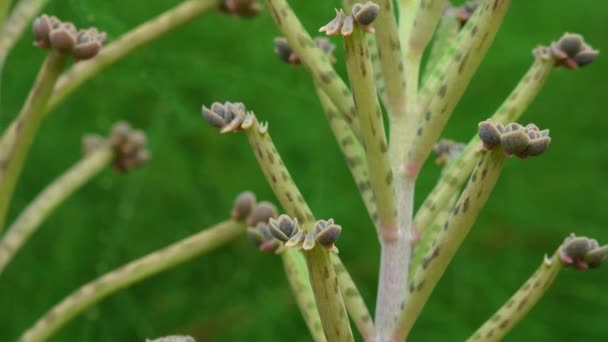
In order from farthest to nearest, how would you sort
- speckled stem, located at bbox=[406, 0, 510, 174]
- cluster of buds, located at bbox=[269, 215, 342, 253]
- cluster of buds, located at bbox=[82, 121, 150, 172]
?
cluster of buds, located at bbox=[82, 121, 150, 172] → speckled stem, located at bbox=[406, 0, 510, 174] → cluster of buds, located at bbox=[269, 215, 342, 253]

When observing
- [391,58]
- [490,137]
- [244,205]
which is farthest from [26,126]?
[490,137]

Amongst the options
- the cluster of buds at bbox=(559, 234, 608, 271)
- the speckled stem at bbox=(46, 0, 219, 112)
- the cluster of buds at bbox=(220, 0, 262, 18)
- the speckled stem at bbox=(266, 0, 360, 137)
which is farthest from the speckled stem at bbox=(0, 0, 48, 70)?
the cluster of buds at bbox=(559, 234, 608, 271)

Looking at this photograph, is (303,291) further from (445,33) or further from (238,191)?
(238,191)

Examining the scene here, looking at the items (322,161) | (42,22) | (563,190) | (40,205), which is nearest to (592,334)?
(563,190)

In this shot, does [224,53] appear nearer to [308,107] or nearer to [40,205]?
[308,107]

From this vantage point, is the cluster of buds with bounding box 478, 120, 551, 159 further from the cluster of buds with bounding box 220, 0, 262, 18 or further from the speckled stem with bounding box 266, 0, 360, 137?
the cluster of buds with bounding box 220, 0, 262, 18

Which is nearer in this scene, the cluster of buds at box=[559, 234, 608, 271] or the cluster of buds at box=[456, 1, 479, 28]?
the cluster of buds at box=[559, 234, 608, 271]
